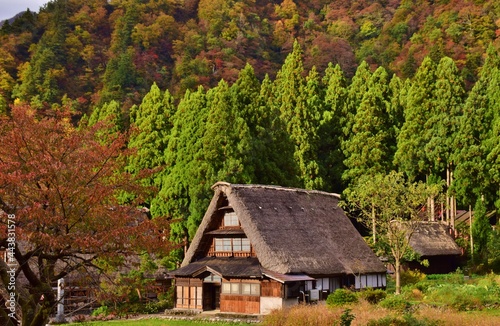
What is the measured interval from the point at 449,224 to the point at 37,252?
35214 millimetres

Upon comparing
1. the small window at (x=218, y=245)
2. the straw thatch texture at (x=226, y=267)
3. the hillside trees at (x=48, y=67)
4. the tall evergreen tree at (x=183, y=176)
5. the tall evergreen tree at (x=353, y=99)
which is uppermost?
Result: the hillside trees at (x=48, y=67)

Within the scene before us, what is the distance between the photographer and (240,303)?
91.7ft

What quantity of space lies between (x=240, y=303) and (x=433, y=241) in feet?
54.9

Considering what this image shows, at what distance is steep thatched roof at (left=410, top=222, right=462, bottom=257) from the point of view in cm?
3875

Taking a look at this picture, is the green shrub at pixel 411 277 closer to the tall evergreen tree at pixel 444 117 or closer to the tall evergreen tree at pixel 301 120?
the tall evergreen tree at pixel 444 117

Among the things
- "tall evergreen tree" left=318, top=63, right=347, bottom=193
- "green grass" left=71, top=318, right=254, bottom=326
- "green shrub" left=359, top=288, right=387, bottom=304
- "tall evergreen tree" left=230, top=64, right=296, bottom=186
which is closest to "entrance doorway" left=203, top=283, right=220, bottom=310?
"green grass" left=71, top=318, right=254, bottom=326

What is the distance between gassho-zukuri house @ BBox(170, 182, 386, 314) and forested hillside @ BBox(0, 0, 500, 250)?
5073 millimetres

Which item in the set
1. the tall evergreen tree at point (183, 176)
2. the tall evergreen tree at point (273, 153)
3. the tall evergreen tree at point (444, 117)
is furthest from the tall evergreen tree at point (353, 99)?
the tall evergreen tree at point (183, 176)

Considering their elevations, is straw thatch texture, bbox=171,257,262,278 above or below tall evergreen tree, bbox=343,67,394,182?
below

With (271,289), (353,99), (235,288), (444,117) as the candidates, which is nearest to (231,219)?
(235,288)

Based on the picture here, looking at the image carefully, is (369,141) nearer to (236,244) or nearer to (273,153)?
(273,153)

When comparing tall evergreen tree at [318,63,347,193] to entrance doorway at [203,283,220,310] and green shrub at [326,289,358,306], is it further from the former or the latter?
green shrub at [326,289,358,306]

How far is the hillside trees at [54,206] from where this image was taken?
12.5m

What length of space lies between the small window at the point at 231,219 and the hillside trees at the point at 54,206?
52.3 ft
